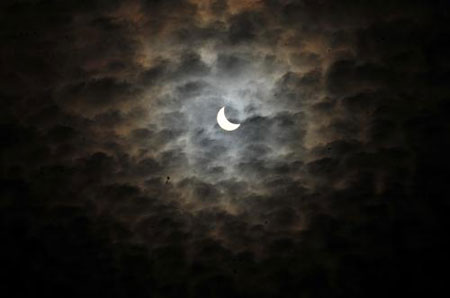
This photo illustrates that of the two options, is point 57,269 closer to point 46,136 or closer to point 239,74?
point 46,136

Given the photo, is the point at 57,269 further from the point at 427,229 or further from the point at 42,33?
the point at 427,229

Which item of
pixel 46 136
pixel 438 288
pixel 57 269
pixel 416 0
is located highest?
pixel 416 0

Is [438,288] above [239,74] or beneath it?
beneath

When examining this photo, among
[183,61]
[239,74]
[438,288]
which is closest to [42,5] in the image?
[183,61]

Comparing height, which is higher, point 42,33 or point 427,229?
point 42,33

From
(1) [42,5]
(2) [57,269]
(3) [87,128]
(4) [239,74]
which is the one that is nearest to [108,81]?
(3) [87,128]

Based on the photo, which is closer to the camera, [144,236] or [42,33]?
[42,33]
